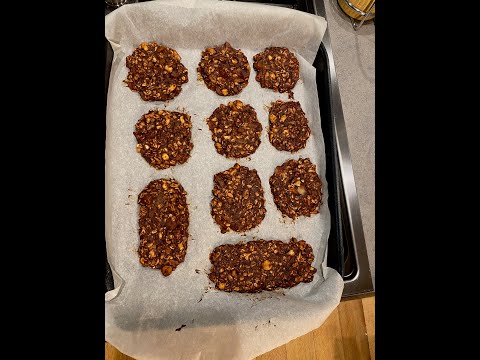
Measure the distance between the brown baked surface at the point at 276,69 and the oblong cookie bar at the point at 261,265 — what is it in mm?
716

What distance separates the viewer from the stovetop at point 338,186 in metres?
1.58

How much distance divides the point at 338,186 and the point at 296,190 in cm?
18

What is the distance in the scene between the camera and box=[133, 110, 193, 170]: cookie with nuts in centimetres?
160

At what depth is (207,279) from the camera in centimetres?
156

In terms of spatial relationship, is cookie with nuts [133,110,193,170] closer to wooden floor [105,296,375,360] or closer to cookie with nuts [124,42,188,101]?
cookie with nuts [124,42,188,101]

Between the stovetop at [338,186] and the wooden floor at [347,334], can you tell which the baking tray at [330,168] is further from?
the wooden floor at [347,334]

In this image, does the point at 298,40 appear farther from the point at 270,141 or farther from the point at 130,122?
the point at 130,122

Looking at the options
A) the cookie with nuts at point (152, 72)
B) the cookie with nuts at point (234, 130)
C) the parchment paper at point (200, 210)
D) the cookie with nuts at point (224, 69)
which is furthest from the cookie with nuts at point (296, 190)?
the cookie with nuts at point (152, 72)

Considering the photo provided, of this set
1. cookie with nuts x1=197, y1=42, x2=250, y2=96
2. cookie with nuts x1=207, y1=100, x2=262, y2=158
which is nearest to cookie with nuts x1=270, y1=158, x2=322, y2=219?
cookie with nuts x1=207, y1=100, x2=262, y2=158

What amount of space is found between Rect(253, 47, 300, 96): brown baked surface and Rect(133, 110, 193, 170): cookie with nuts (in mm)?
441

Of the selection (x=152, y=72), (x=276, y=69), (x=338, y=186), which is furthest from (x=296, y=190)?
(x=152, y=72)
